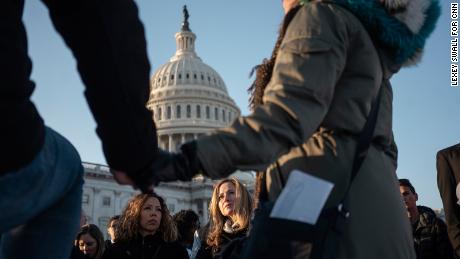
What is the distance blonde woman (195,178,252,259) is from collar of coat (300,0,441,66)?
3040mm

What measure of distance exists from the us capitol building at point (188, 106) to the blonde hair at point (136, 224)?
183ft

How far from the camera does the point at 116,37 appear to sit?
6.11ft

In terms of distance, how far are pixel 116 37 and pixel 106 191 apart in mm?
54261

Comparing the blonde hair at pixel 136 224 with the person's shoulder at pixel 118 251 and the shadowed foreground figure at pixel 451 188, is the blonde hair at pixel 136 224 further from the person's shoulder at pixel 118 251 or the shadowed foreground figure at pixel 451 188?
the shadowed foreground figure at pixel 451 188

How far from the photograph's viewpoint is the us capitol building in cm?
6525

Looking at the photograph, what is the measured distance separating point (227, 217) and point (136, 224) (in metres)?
0.93

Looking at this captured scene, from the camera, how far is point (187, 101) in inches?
3159

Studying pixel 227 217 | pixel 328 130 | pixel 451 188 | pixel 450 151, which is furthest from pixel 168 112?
pixel 328 130

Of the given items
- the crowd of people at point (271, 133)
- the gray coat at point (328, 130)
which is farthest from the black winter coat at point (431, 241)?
the gray coat at point (328, 130)

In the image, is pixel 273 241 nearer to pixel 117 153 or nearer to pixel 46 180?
pixel 117 153

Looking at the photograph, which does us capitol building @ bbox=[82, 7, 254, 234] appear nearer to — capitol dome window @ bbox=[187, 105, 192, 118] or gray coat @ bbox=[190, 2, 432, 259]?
capitol dome window @ bbox=[187, 105, 192, 118]

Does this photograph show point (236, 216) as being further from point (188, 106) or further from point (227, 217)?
point (188, 106)

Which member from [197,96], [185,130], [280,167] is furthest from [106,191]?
[280,167]

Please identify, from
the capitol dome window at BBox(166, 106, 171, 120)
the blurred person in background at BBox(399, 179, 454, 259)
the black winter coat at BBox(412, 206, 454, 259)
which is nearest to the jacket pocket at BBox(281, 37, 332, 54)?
the blurred person in background at BBox(399, 179, 454, 259)
